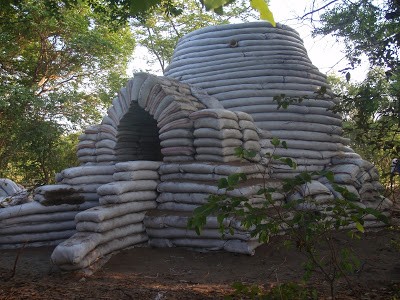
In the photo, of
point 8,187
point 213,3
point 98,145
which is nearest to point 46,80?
point 8,187

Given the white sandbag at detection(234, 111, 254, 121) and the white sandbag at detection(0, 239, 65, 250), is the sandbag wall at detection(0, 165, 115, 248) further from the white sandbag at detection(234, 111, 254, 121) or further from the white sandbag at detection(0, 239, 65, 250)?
the white sandbag at detection(234, 111, 254, 121)

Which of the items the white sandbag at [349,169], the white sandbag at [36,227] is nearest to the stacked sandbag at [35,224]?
the white sandbag at [36,227]

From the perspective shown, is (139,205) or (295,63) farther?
(295,63)

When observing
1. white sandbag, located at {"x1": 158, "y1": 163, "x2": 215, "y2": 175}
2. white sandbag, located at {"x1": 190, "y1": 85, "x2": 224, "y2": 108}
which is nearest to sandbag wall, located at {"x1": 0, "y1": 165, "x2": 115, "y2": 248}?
white sandbag, located at {"x1": 158, "y1": 163, "x2": 215, "y2": 175}

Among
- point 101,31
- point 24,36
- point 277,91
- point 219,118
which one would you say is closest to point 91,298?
point 219,118

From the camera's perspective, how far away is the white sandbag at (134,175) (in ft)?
20.4

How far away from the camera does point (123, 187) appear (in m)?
5.95

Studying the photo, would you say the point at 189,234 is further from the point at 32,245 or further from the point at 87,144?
the point at 87,144

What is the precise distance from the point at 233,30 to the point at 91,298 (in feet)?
20.0

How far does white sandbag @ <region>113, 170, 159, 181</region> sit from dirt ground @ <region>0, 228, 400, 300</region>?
1.06 meters

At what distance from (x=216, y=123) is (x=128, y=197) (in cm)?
172

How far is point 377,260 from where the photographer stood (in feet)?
16.8

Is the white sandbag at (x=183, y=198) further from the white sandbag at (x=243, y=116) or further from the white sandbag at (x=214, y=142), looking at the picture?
the white sandbag at (x=243, y=116)

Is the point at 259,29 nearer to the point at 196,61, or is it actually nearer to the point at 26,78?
the point at 196,61
